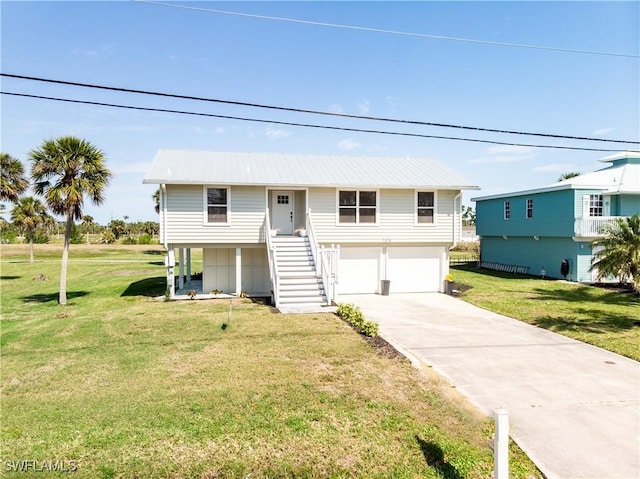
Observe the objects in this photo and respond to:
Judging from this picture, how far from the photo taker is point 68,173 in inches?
560

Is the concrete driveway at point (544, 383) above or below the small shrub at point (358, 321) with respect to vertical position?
below

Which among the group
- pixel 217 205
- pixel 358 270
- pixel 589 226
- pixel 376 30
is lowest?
pixel 358 270

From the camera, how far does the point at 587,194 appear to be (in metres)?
20.9

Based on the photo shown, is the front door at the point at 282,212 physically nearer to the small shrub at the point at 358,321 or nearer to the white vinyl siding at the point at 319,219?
the white vinyl siding at the point at 319,219

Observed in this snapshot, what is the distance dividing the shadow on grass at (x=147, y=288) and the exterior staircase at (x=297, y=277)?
19.7 feet

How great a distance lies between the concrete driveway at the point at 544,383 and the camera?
15.8 ft

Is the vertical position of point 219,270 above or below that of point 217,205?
below

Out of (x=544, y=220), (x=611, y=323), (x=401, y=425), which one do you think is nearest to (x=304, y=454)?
(x=401, y=425)

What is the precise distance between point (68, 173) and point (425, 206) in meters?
14.4

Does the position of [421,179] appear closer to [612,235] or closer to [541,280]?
[612,235]

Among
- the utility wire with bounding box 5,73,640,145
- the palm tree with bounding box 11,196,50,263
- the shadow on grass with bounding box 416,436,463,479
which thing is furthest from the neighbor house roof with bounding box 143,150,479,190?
the palm tree with bounding box 11,196,50,263

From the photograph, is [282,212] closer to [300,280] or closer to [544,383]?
[300,280]

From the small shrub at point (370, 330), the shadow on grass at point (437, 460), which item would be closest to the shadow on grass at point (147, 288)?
the small shrub at point (370, 330)

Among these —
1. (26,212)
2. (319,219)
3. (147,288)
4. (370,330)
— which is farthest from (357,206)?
(26,212)
